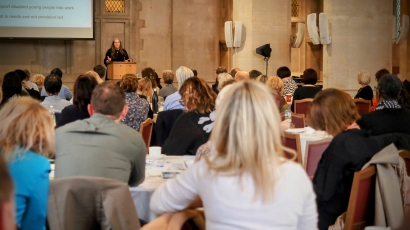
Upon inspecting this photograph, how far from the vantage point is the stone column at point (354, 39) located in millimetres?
13125

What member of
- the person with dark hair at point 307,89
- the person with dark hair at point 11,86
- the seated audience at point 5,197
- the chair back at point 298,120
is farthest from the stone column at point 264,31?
the seated audience at point 5,197

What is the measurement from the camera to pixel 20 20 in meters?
15.9

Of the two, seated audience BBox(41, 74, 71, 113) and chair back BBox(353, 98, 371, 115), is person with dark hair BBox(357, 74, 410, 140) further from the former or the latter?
chair back BBox(353, 98, 371, 115)

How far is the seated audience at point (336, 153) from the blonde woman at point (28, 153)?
143 centimetres

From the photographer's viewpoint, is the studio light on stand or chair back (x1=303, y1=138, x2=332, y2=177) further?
the studio light on stand

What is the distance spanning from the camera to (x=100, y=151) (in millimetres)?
3510

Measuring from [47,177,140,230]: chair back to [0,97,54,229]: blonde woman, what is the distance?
3.0 inches

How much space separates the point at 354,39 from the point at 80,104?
8.57m

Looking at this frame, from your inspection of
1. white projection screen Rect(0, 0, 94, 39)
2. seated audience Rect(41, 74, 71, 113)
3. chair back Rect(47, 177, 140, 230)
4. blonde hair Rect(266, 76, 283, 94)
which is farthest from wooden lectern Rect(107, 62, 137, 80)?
chair back Rect(47, 177, 140, 230)

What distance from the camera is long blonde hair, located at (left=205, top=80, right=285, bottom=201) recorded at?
224cm

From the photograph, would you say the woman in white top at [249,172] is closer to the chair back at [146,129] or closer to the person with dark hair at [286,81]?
the chair back at [146,129]

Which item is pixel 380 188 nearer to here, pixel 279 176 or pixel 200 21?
pixel 279 176

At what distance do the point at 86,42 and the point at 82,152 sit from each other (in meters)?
13.7

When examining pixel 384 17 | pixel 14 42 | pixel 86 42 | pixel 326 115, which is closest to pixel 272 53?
pixel 384 17
